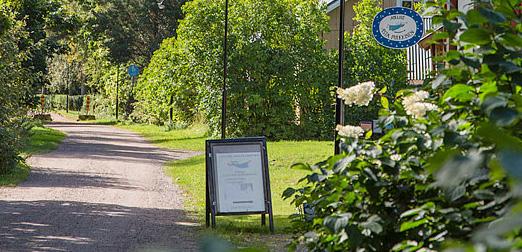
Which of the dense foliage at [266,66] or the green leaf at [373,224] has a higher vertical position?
the dense foliage at [266,66]

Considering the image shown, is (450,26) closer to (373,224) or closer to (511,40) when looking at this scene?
(511,40)

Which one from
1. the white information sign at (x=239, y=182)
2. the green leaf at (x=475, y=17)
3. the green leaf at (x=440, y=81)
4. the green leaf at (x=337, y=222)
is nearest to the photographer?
the green leaf at (x=475, y=17)

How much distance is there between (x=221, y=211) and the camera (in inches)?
472

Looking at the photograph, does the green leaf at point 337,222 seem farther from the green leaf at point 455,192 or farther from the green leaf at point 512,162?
the green leaf at point 512,162

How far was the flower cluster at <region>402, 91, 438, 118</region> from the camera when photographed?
4492 millimetres

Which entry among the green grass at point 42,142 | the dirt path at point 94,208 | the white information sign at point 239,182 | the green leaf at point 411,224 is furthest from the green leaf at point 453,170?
the green grass at point 42,142

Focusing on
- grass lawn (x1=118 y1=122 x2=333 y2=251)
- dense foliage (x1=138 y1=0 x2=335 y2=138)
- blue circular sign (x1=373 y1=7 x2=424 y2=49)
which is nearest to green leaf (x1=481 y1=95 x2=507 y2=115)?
grass lawn (x1=118 y1=122 x2=333 y2=251)

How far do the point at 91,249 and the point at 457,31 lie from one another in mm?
6846

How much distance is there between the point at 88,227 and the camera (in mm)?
12383

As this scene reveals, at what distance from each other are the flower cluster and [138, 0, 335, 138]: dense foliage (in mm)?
25109

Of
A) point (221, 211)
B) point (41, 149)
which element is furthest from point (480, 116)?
point (41, 149)

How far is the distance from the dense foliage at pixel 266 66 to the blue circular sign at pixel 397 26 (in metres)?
16.9

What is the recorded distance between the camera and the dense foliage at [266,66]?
30125 millimetres

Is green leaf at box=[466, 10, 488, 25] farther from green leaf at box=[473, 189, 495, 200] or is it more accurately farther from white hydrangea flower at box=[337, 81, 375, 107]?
white hydrangea flower at box=[337, 81, 375, 107]
